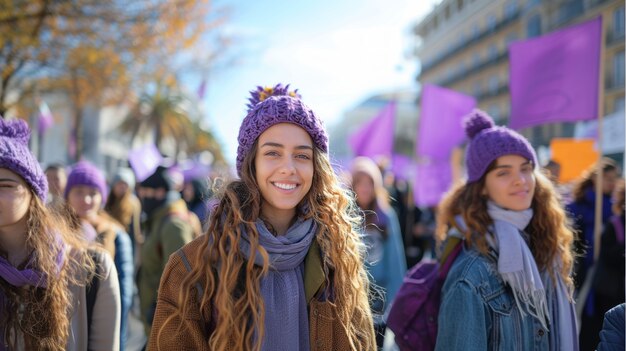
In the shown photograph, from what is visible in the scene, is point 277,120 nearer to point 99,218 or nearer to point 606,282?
point 99,218

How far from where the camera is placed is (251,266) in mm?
1746

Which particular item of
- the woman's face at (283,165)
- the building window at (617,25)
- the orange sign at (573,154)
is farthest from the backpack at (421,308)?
the building window at (617,25)

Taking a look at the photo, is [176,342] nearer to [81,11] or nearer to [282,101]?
[282,101]

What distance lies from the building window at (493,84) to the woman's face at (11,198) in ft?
133

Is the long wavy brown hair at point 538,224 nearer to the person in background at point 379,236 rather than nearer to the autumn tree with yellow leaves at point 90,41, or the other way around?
the person in background at point 379,236

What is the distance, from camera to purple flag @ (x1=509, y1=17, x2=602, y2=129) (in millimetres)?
4145

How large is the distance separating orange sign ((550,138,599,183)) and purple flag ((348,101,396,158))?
10.4ft

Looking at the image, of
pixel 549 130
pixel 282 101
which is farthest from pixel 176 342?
pixel 549 130

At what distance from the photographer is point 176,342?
5.49 feet

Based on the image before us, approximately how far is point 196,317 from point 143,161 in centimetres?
567

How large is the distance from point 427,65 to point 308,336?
153 ft

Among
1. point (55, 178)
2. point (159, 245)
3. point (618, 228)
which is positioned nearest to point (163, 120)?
point (55, 178)

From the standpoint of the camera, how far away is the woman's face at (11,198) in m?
2.00

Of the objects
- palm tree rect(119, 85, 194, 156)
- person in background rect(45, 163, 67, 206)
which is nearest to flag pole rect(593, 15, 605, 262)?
person in background rect(45, 163, 67, 206)
